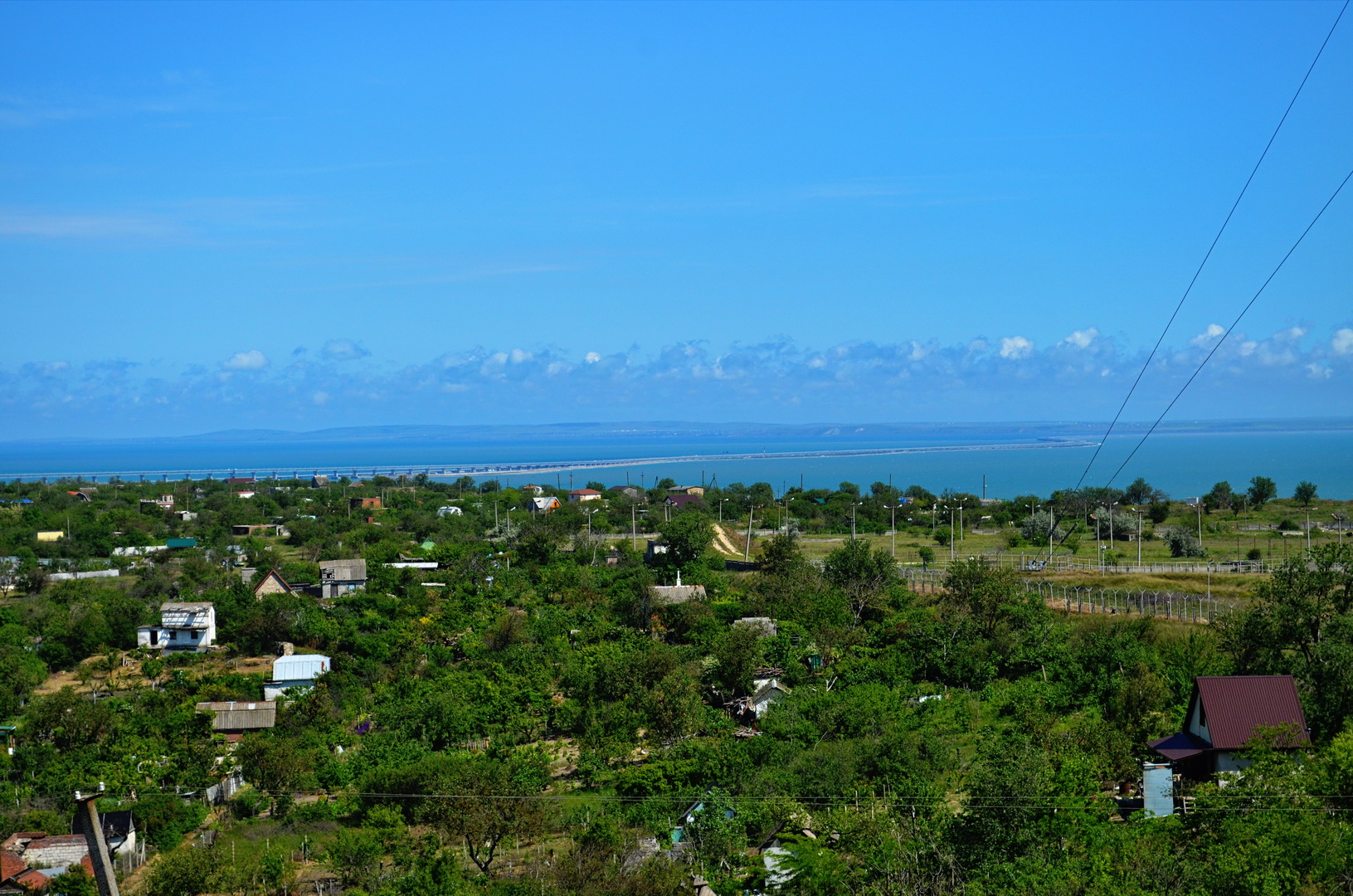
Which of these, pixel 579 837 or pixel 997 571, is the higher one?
pixel 997 571

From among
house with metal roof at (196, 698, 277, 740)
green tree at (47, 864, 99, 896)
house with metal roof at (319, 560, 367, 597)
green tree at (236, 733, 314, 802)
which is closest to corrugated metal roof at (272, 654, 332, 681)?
house with metal roof at (196, 698, 277, 740)

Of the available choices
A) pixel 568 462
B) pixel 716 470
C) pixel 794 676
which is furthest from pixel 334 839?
pixel 568 462

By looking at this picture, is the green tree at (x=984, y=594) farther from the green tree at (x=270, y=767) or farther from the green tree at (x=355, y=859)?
the green tree at (x=355, y=859)

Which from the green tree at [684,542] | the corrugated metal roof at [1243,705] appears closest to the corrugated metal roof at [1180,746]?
the corrugated metal roof at [1243,705]

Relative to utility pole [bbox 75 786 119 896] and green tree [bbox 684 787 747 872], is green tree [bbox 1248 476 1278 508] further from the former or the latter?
utility pole [bbox 75 786 119 896]

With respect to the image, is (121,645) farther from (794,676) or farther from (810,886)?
(810,886)
